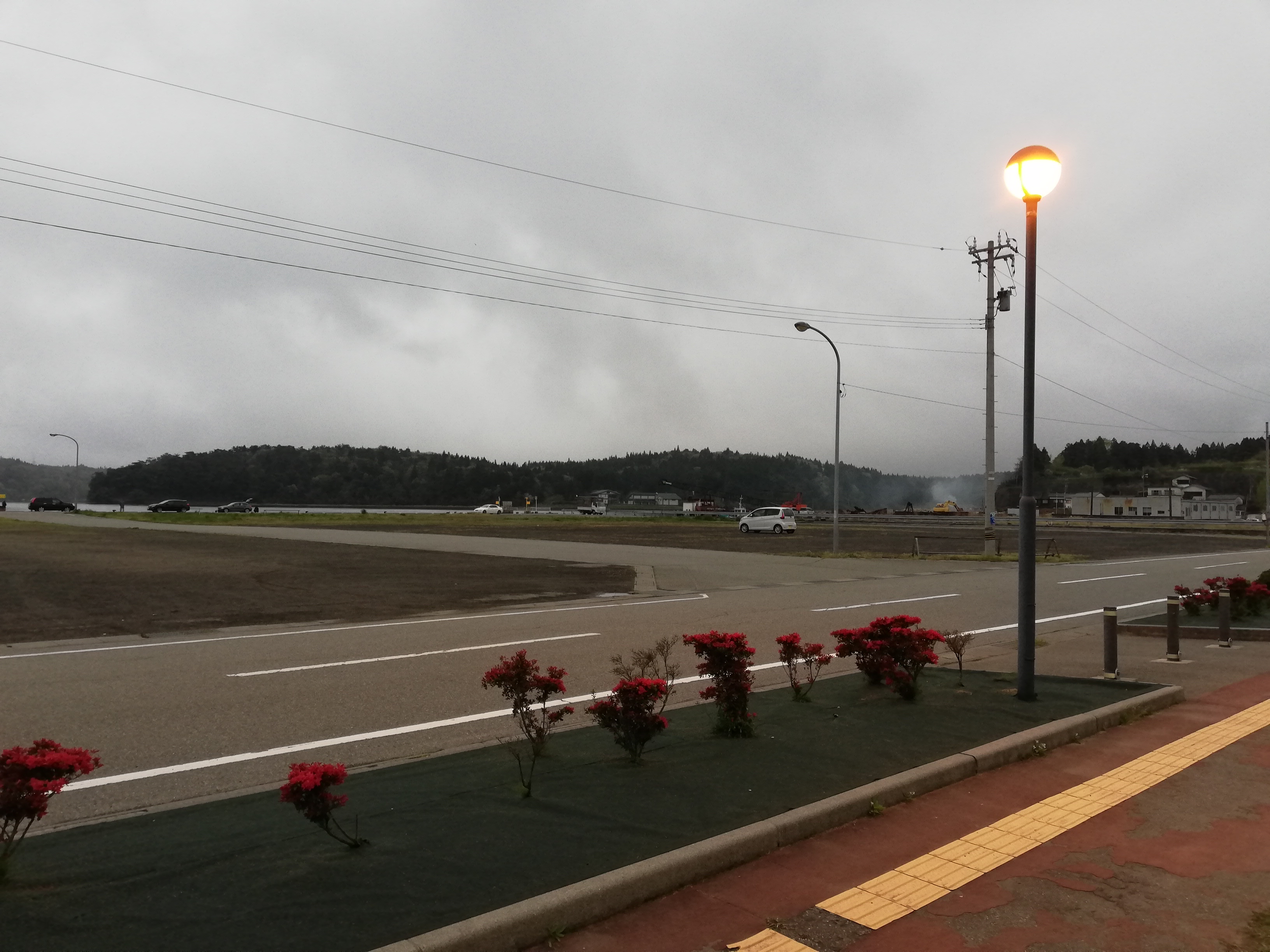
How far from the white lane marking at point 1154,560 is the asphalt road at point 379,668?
7440 mm

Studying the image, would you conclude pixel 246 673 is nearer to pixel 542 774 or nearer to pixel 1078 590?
pixel 542 774

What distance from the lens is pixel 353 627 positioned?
12.7 meters

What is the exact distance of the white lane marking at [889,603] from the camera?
1484 centimetres

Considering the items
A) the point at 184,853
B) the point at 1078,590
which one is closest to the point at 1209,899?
the point at 184,853

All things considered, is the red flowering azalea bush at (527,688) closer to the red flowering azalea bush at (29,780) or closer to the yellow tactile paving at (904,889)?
the yellow tactile paving at (904,889)

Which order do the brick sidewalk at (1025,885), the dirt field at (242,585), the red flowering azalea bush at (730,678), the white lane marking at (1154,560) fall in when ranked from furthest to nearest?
the white lane marking at (1154,560), the dirt field at (242,585), the red flowering azalea bush at (730,678), the brick sidewalk at (1025,885)

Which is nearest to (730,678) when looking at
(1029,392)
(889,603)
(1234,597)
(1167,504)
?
(1029,392)

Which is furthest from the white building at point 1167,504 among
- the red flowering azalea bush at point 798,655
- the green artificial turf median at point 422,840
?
the green artificial turf median at point 422,840

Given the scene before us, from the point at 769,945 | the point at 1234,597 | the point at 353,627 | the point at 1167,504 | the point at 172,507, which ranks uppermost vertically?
the point at 1167,504

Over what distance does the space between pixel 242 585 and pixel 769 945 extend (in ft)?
58.5

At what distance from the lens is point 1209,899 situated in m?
3.82

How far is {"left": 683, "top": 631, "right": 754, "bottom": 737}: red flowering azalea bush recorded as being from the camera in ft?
19.7

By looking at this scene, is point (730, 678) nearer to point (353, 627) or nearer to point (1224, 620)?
point (353, 627)

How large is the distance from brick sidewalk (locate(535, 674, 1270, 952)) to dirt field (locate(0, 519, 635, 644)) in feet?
35.6
